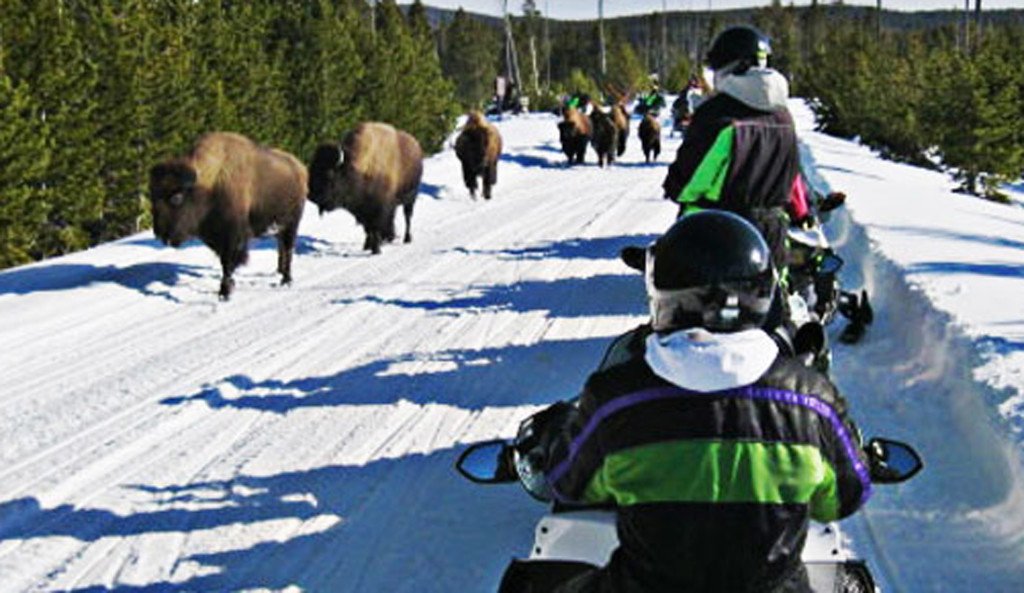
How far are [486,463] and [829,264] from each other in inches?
137

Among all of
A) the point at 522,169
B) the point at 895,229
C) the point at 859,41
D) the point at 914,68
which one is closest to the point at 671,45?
the point at 859,41

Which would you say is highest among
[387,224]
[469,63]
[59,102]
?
[59,102]

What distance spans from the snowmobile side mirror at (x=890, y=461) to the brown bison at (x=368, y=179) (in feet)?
35.9

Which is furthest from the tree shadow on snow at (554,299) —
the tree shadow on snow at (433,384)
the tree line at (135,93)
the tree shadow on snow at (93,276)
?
the tree line at (135,93)

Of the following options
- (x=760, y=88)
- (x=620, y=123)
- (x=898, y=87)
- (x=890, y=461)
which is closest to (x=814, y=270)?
(x=760, y=88)

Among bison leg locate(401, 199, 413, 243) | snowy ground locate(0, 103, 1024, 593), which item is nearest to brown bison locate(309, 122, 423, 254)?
bison leg locate(401, 199, 413, 243)

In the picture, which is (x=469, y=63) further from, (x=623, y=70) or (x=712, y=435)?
(x=712, y=435)

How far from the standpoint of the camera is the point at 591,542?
2.67m

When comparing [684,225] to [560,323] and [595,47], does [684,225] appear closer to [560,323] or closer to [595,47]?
[560,323]

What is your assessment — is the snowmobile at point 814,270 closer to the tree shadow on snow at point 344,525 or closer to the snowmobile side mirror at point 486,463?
the tree shadow on snow at point 344,525

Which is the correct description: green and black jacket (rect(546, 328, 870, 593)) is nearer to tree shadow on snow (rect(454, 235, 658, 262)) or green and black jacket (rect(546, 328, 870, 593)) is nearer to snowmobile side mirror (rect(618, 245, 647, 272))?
snowmobile side mirror (rect(618, 245, 647, 272))

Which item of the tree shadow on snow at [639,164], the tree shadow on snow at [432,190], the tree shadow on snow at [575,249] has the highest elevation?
the tree shadow on snow at [575,249]

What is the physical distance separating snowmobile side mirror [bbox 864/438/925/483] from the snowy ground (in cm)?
149

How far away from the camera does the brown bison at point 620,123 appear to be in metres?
27.6
